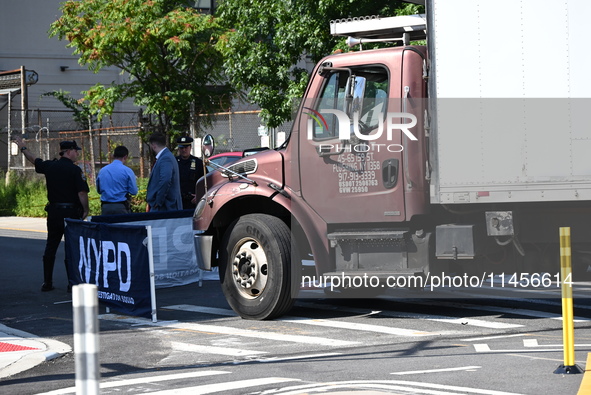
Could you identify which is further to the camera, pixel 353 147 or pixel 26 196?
pixel 26 196

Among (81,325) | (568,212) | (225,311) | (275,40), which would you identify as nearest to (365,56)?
(568,212)

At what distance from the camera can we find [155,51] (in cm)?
2934

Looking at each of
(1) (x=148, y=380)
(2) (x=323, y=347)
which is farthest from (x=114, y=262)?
(1) (x=148, y=380)

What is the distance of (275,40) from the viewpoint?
23.0 metres

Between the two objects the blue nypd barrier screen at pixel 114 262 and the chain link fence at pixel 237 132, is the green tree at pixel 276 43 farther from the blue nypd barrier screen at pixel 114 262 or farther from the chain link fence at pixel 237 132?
the blue nypd barrier screen at pixel 114 262

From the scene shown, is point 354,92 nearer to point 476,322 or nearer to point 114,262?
point 476,322

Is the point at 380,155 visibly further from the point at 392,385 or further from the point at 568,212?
the point at 392,385

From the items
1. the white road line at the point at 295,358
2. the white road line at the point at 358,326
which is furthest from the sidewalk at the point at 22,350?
the white road line at the point at 358,326

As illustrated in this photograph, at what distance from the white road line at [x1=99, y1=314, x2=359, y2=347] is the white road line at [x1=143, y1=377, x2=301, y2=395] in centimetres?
175

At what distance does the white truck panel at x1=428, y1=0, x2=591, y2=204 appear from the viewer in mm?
9086

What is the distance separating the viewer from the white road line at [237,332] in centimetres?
930

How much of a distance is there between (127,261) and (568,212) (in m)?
4.70

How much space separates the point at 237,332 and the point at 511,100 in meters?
3.44

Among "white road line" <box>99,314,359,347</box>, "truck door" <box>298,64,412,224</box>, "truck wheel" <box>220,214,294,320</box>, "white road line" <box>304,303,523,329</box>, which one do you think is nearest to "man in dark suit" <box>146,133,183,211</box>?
"white road line" <box>99,314,359,347</box>
